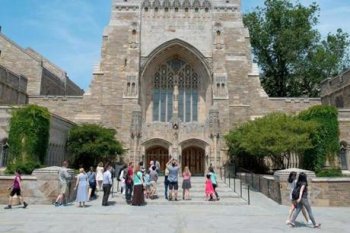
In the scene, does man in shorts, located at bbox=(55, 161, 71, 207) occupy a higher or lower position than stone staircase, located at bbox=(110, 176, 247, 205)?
higher

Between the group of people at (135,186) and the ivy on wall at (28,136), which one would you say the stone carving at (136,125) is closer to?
the ivy on wall at (28,136)

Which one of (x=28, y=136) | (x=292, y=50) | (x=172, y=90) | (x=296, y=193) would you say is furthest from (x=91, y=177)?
(x=292, y=50)

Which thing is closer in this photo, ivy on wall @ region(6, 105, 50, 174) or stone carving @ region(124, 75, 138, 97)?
ivy on wall @ region(6, 105, 50, 174)

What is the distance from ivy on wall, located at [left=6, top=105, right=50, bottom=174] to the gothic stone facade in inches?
289

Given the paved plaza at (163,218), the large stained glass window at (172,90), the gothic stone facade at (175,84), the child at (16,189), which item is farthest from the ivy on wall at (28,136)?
the large stained glass window at (172,90)

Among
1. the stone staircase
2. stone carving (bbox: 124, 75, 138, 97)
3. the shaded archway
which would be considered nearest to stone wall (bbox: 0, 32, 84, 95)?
stone carving (bbox: 124, 75, 138, 97)

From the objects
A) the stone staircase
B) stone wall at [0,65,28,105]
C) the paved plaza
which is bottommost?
the paved plaza

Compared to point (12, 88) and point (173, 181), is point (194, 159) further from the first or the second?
point (12, 88)

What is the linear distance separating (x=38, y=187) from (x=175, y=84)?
18270mm

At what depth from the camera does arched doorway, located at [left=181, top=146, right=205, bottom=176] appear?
27.5 m

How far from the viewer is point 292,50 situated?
37.2 metres

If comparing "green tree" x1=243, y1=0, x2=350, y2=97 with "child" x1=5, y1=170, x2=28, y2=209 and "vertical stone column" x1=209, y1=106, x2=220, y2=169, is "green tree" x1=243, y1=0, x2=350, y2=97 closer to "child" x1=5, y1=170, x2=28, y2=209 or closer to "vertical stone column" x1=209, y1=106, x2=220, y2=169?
"vertical stone column" x1=209, y1=106, x2=220, y2=169

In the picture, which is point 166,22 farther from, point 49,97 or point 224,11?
point 49,97

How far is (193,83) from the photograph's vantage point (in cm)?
3000
